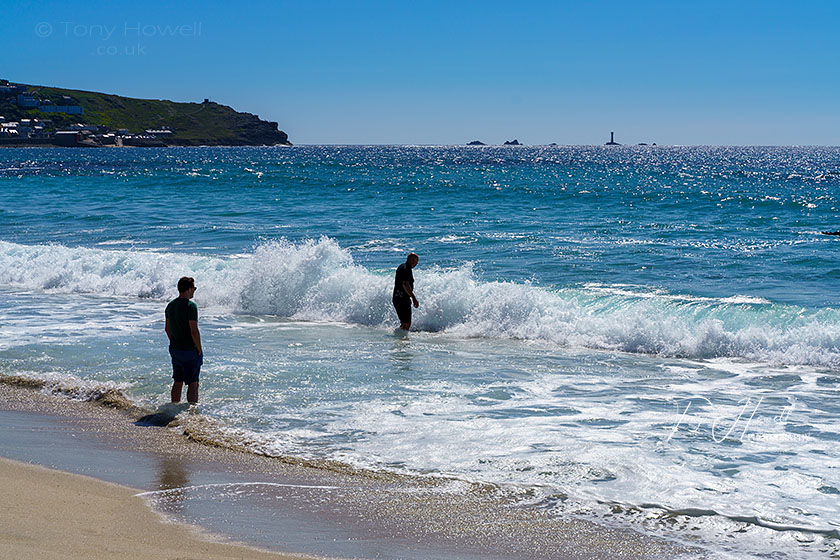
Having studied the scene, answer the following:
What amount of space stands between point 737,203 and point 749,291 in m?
23.1

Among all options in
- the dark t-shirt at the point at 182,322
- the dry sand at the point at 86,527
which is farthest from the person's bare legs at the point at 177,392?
the dry sand at the point at 86,527

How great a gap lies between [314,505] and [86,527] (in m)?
1.57

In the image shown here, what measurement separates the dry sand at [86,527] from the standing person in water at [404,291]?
7988 millimetres

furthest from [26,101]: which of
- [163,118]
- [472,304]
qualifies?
[472,304]

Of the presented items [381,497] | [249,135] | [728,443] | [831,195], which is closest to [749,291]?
[728,443]

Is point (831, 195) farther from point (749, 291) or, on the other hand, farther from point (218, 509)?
point (218, 509)

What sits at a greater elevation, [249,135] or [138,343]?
[249,135]

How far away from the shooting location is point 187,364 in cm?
898

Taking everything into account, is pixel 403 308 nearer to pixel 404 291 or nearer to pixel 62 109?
pixel 404 291

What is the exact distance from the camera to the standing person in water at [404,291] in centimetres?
1417

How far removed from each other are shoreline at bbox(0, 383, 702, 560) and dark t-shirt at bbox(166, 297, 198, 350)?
3.63ft

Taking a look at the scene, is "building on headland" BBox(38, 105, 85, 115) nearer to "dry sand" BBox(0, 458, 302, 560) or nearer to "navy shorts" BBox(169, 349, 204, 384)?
"navy shorts" BBox(169, 349, 204, 384)

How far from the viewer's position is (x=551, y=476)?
6.93 meters

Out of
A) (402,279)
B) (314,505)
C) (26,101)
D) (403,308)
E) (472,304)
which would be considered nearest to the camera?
(314,505)
